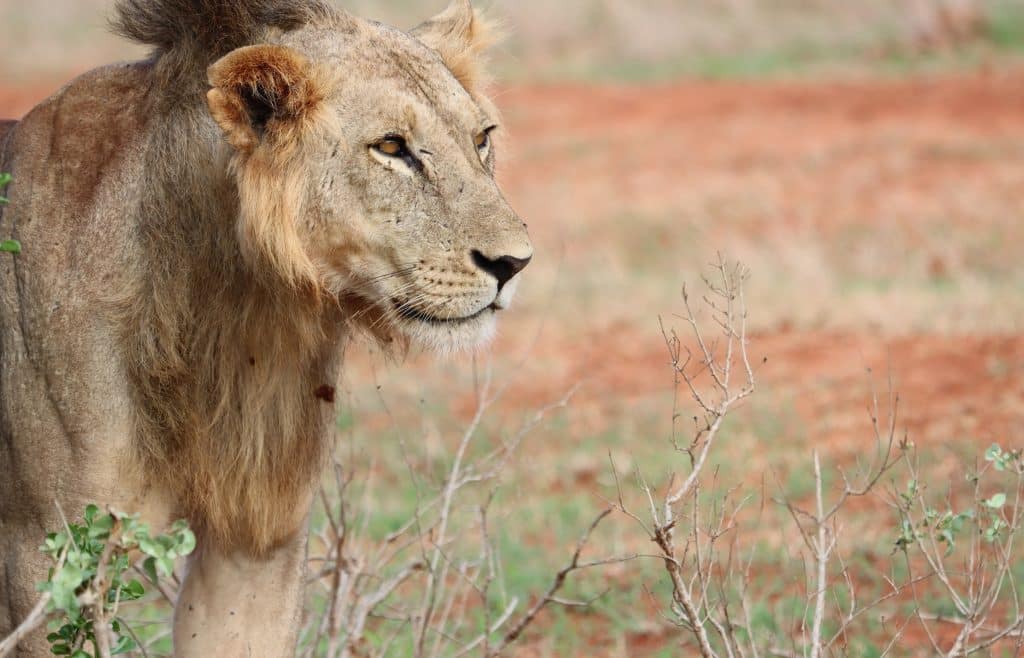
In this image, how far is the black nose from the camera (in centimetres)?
339

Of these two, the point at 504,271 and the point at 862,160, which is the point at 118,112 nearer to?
the point at 504,271

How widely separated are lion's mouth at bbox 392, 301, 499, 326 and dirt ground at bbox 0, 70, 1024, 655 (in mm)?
779

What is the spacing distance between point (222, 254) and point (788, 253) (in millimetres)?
7886

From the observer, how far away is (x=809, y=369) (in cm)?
858

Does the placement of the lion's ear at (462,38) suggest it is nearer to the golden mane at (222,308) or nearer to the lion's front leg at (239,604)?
the golden mane at (222,308)

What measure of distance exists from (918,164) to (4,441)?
36.3 feet

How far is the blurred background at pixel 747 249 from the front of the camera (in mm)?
6949

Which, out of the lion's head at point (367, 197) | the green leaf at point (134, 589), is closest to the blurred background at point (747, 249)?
the lion's head at point (367, 197)

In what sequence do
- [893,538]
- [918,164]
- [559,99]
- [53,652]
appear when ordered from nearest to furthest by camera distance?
[53,652], [893,538], [918,164], [559,99]

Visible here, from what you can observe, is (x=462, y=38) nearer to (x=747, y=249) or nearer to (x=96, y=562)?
(x=96, y=562)

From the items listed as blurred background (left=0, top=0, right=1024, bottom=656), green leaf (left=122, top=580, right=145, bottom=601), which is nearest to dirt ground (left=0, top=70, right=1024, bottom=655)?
blurred background (left=0, top=0, right=1024, bottom=656)

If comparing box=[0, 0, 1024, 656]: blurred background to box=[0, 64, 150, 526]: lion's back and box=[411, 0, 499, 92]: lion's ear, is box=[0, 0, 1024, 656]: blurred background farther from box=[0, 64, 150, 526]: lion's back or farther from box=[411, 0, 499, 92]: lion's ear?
box=[0, 64, 150, 526]: lion's back

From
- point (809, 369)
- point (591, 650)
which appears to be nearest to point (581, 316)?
point (809, 369)

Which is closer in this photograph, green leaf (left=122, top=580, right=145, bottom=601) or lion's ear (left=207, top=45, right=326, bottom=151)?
green leaf (left=122, top=580, right=145, bottom=601)
